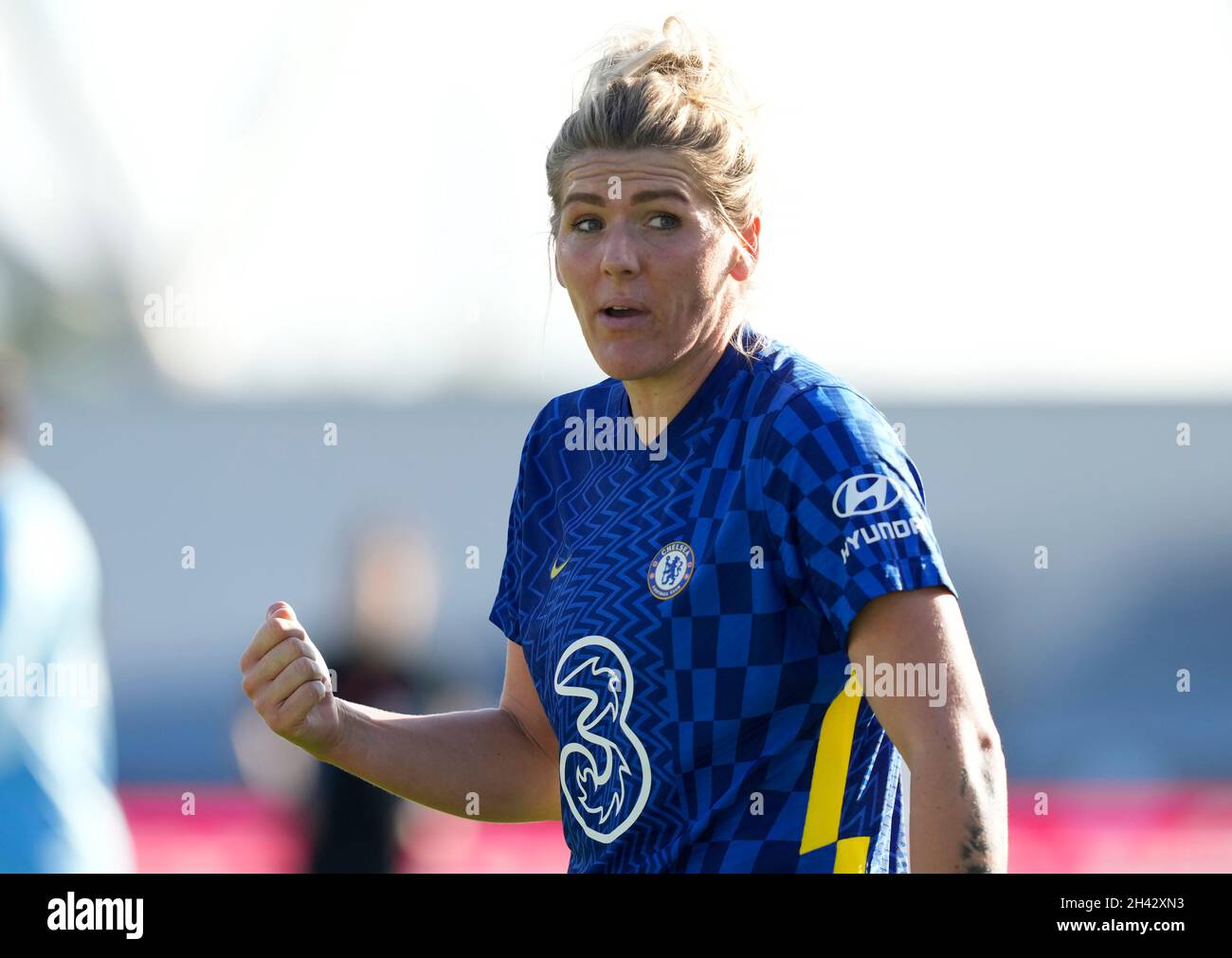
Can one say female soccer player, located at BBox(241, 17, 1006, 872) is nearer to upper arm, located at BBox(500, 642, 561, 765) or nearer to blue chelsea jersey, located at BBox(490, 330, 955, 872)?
blue chelsea jersey, located at BBox(490, 330, 955, 872)

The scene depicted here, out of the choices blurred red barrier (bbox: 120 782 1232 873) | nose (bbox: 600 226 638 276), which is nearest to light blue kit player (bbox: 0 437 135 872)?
nose (bbox: 600 226 638 276)

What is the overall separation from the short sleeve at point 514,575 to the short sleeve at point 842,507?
0.64 metres

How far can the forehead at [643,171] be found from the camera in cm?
217

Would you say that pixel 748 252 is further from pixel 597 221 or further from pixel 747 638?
pixel 747 638

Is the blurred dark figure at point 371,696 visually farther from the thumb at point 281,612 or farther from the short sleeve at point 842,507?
the short sleeve at point 842,507

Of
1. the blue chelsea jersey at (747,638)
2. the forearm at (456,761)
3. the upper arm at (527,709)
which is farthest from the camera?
the upper arm at (527,709)

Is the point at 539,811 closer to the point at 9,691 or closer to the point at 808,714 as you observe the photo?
the point at 808,714

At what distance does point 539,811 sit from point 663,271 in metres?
1.03

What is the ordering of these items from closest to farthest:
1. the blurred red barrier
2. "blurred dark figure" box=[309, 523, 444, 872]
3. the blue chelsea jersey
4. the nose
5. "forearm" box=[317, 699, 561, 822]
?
the blue chelsea jersey, the nose, "forearm" box=[317, 699, 561, 822], "blurred dark figure" box=[309, 523, 444, 872], the blurred red barrier

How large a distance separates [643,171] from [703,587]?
0.66 meters

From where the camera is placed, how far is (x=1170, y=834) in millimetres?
8391

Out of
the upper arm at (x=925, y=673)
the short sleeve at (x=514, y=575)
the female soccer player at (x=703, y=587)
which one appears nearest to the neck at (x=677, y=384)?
the female soccer player at (x=703, y=587)

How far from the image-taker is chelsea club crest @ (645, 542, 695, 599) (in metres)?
2.01

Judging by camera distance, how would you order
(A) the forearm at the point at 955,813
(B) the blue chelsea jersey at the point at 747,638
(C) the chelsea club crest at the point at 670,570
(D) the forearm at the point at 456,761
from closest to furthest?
1. (A) the forearm at the point at 955,813
2. (B) the blue chelsea jersey at the point at 747,638
3. (C) the chelsea club crest at the point at 670,570
4. (D) the forearm at the point at 456,761
